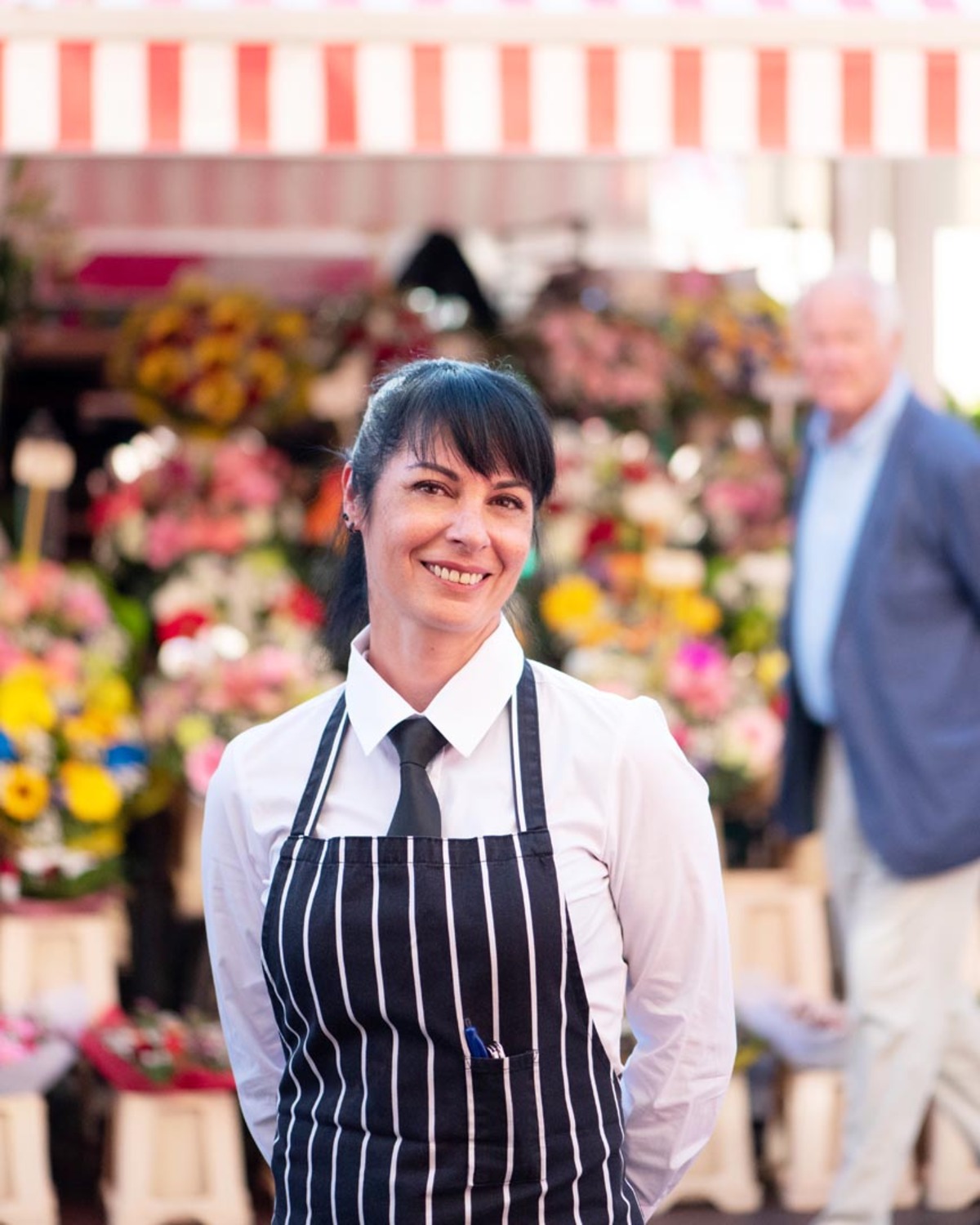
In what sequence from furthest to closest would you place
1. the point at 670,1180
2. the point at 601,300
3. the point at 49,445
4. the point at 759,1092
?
the point at 601,300 < the point at 49,445 < the point at 759,1092 < the point at 670,1180

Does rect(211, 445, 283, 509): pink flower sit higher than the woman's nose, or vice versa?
rect(211, 445, 283, 509): pink flower

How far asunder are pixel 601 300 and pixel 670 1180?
160 inches

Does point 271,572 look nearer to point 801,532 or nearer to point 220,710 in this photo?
point 220,710

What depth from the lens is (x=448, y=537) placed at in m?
1.83

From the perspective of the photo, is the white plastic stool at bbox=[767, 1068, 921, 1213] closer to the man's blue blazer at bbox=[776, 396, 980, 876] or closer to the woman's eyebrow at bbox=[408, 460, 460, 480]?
the man's blue blazer at bbox=[776, 396, 980, 876]

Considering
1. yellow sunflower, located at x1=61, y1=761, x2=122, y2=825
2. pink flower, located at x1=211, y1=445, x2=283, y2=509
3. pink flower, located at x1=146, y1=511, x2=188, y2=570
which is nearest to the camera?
yellow sunflower, located at x1=61, y1=761, x2=122, y2=825

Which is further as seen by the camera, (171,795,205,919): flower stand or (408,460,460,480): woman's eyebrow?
(171,795,205,919): flower stand

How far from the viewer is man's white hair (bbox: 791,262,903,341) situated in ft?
11.8

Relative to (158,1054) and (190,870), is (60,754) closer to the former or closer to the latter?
(190,870)

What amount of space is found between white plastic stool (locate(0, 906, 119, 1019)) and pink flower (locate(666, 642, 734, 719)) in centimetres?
132

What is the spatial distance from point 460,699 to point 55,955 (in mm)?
2674

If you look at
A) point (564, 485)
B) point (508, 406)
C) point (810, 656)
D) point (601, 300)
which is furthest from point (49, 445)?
point (508, 406)

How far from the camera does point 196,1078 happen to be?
12.3ft

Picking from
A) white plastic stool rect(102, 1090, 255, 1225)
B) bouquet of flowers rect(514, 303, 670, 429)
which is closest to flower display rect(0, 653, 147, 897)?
white plastic stool rect(102, 1090, 255, 1225)
